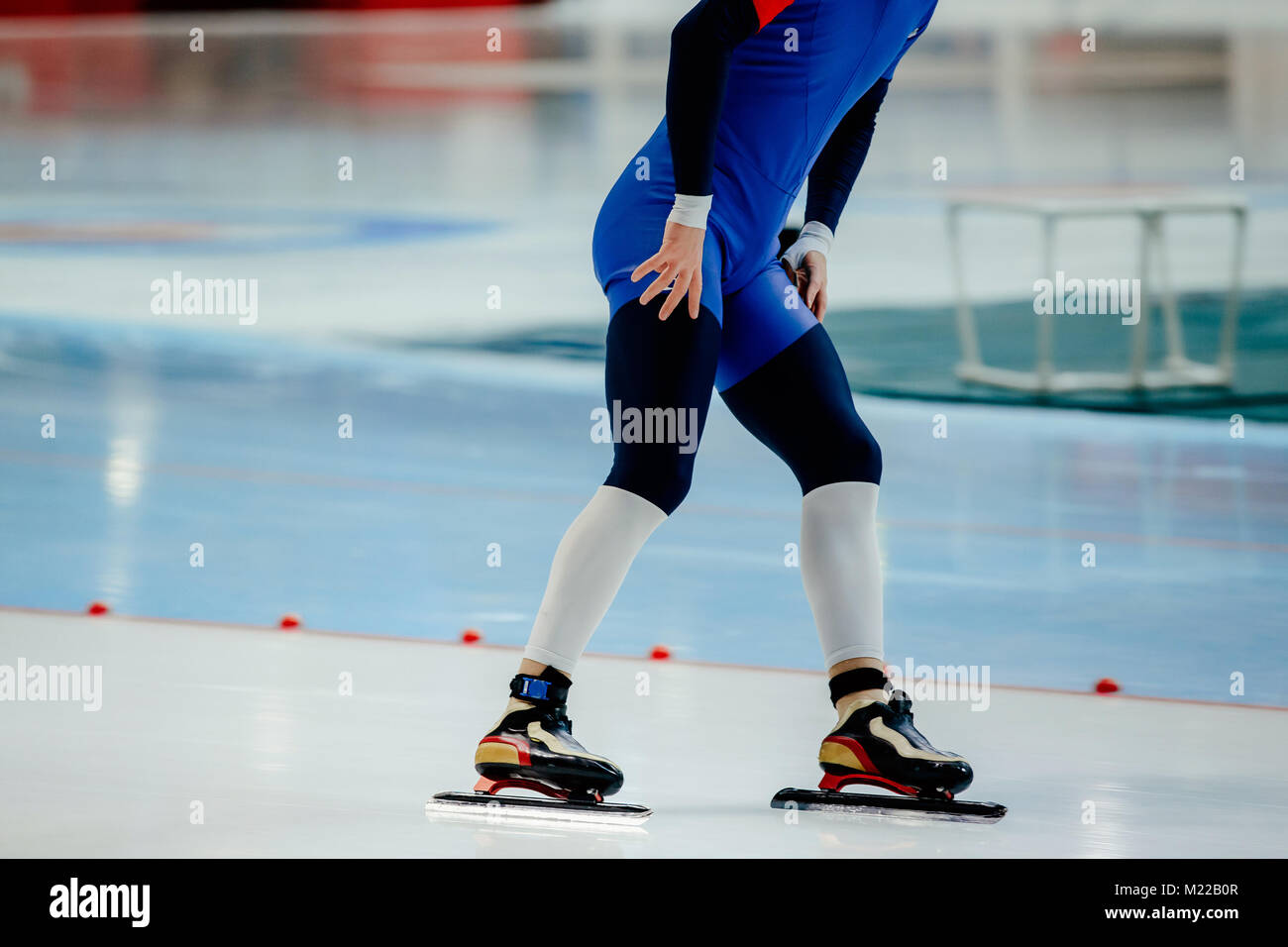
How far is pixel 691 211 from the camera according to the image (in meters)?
2.21

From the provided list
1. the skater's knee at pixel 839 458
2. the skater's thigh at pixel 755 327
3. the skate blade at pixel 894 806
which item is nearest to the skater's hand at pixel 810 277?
the skater's thigh at pixel 755 327

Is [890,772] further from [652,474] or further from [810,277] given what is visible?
[810,277]

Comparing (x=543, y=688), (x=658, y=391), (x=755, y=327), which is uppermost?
(x=755, y=327)

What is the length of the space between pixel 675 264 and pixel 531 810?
2.35ft

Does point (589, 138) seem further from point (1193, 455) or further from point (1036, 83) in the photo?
point (1193, 455)

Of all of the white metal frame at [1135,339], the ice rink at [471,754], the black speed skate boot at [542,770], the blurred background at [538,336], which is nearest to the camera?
the ice rink at [471,754]

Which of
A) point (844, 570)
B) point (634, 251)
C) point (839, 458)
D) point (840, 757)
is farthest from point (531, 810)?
point (634, 251)

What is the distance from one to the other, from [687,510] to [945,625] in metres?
1.51

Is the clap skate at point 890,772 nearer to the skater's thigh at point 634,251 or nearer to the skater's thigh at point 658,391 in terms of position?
the skater's thigh at point 658,391

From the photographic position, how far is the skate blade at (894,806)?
88.4 inches

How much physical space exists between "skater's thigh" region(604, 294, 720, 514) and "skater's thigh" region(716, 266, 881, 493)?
115mm

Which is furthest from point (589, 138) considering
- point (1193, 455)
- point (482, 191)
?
point (1193, 455)

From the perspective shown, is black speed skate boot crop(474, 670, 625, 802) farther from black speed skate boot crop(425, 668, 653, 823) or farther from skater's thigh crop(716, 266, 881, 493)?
skater's thigh crop(716, 266, 881, 493)
